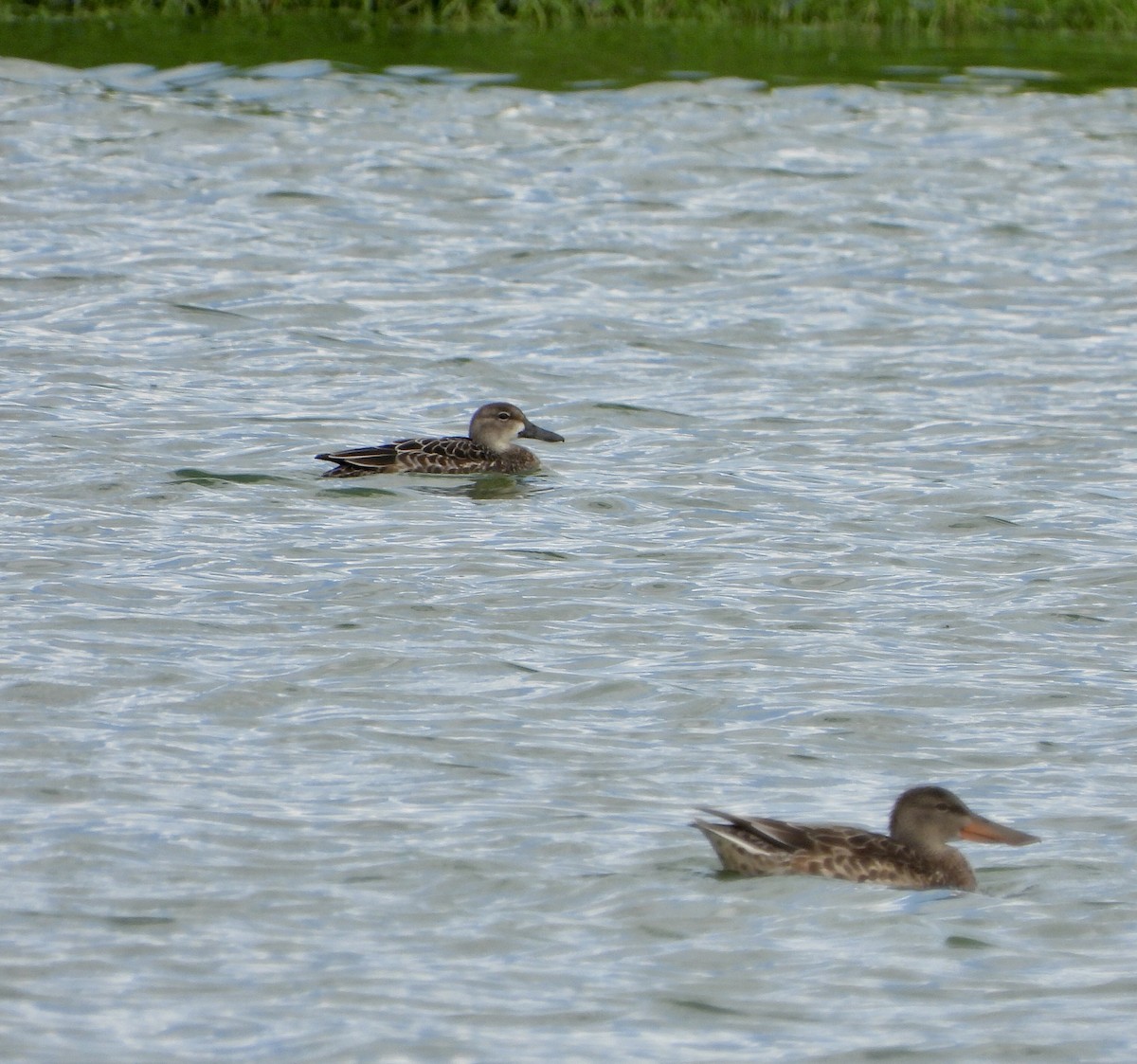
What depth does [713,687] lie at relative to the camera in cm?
988

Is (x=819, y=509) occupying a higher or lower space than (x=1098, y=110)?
lower

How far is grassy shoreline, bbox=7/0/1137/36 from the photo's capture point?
29688 millimetres

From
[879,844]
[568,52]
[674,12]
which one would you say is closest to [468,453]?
[879,844]

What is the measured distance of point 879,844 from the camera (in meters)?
7.86

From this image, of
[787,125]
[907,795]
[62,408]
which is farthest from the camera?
[787,125]

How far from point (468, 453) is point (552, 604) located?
3130mm

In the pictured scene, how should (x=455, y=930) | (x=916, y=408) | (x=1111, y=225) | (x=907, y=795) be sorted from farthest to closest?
(x=1111, y=225), (x=916, y=408), (x=907, y=795), (x=455, y=930)

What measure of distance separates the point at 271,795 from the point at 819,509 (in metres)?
5.67

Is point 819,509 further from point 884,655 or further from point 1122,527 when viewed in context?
point 884,655

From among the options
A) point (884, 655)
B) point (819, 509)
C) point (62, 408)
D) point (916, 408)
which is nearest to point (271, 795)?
point (884, 655)

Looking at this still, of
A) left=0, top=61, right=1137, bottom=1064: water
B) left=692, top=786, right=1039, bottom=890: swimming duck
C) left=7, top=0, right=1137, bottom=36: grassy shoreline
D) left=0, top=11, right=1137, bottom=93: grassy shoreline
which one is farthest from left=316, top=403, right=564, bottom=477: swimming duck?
left=7, top=0, right=1137, bottom=36: grassy shoreline

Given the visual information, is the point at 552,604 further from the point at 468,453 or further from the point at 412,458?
the point at 468,453

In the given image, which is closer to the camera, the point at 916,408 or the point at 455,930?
the point at 455,930

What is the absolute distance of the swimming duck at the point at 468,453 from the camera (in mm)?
13516
